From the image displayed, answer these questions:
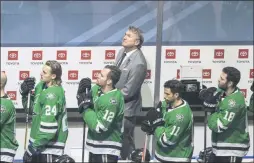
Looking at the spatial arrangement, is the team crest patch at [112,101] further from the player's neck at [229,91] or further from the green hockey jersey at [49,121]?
the player's neck at [229,91]

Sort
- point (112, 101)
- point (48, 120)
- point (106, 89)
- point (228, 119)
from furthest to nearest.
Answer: point (228, 119) → point (106, 89) → point (112, 101) → point (48, 120)

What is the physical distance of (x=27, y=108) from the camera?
879 centimetres

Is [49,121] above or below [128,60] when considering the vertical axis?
below

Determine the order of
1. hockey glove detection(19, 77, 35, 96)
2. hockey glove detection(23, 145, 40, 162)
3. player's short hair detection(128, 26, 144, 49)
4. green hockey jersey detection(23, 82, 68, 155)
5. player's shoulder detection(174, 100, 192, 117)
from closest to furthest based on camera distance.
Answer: green hockey jersey detection(23, 82, 68, 155) < hockey glove detection(23, 145, 40, 162) < player's shoulder detection(174, 100, 192, 117) < hockey glove detection(19, 77, 35, 96) < player's short hair detection(128, 26, 144, 49)

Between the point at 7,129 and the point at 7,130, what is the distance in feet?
0.04

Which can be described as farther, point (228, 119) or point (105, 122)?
point (228, 119)

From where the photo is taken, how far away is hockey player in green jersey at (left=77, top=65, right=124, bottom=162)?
8.10 m

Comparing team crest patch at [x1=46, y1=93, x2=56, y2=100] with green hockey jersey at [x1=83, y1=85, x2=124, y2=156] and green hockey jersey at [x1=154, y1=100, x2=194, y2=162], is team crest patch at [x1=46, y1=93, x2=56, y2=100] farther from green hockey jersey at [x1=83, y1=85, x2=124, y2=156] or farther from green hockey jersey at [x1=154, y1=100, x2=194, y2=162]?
green hockey jersey at [x1=154, y1=100, x2=194, y2=162]

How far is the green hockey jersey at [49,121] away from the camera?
802cm

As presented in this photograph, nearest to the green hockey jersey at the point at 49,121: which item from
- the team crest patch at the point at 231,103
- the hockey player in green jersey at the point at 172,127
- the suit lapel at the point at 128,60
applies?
the hockey player in green jersey at the point at 172,127

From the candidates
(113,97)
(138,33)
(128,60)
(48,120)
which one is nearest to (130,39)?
(138,33)

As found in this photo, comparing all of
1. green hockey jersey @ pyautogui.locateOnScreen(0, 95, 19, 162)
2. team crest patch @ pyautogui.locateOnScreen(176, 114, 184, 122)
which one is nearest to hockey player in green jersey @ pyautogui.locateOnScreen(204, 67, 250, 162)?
team crest patch @ pyautogui.locateOnScreen(176, 114, 184, 122)

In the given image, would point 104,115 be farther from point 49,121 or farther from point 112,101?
Answer: point 49,121

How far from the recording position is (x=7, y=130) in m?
8.16
